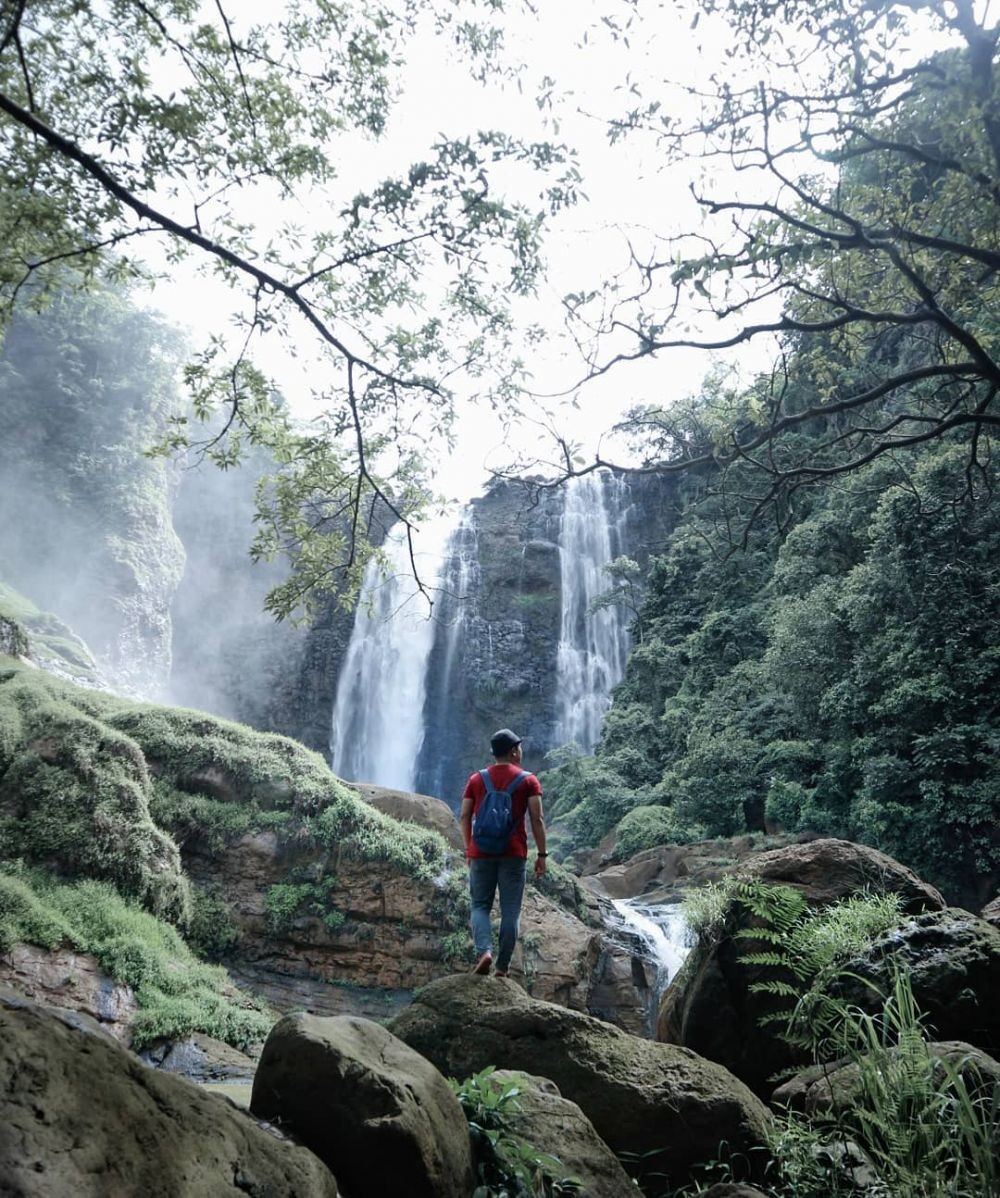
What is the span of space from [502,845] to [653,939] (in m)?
8.53

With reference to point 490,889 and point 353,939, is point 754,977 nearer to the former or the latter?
point 490,889

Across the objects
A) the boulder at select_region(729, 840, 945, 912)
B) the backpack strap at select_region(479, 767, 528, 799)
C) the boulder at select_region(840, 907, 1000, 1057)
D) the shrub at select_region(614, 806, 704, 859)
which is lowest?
the boulder at select_region(840, 907, 1000, 1057)

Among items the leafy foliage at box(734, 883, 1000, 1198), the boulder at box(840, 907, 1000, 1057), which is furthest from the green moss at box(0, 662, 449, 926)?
the leafy foliage at box(734, 883, 1000, 1198)

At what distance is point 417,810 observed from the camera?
1231 cm

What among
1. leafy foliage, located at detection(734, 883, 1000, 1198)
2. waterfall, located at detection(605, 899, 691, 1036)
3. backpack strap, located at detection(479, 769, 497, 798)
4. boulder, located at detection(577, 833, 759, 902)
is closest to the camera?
leafy foliage, located at detection(734, 883, 1000, 1198)

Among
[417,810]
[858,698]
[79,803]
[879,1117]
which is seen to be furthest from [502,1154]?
[858,698]

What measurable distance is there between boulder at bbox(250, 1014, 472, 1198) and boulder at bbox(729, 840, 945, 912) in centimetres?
399

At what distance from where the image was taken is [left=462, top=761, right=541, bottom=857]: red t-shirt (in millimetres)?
5602

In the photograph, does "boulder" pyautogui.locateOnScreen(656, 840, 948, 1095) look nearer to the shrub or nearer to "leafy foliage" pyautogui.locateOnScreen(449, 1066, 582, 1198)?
"leafy foliage" pyautogui.locateOnScreen(449, 1066, 582, 1198)

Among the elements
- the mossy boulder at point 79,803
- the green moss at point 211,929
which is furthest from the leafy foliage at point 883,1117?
the green moss at point 211,929

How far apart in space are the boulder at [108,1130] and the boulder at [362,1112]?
1.31ft

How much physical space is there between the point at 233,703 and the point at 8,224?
32.7 metres

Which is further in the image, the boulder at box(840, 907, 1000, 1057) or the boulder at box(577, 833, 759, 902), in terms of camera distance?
the boulder at box(577, 833, 759, 902)

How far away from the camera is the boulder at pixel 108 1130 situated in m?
1.82
